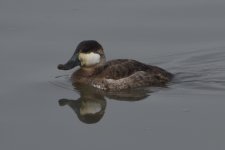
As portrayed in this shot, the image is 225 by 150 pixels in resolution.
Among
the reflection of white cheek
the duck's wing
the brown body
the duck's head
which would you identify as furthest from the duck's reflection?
the duck's head

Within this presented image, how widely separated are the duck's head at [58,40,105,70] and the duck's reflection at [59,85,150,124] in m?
0.37

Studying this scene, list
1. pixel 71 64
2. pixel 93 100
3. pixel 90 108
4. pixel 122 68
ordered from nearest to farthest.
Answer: pixel 90 108
pixel 93 100
pixel 122 68
pixel 71 64

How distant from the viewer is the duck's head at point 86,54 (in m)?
13.2

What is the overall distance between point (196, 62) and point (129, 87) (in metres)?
1.45

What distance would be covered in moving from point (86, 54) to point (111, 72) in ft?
1.66

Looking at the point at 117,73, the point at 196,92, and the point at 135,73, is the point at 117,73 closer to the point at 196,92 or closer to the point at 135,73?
the point at 135,73

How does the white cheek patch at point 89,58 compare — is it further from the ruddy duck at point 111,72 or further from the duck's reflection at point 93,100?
the duck's reflection at point 93,100

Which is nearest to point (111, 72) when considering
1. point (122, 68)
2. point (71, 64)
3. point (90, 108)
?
point (122, 68)

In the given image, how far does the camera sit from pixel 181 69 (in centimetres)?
1380

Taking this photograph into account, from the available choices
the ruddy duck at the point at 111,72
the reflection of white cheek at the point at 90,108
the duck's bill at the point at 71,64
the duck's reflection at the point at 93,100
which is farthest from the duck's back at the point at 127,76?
the reflection of white cheek at the point at 90,108

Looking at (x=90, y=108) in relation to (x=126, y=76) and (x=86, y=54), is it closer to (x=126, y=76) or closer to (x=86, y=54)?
(x=126, y=76)

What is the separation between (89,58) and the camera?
13336 millimetres

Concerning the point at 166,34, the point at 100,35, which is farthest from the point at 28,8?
the point at 166,34

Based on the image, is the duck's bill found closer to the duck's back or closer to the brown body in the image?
the brown body
